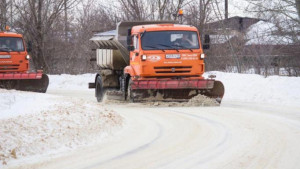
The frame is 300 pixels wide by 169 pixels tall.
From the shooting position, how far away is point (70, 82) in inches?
1091

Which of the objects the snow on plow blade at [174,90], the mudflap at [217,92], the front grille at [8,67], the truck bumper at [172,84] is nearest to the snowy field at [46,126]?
the mudflap at [217,92]

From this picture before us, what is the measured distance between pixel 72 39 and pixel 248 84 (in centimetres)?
1976

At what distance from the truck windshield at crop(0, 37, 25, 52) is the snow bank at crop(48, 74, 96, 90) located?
4156 millimetres

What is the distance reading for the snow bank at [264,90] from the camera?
17.2 m

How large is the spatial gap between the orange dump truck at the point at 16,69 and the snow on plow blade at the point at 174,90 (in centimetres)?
596

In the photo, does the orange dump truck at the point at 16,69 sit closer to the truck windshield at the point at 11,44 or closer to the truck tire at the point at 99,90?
the truck windshield at the point at 11,44

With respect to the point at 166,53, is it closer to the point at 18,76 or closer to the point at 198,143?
the point at 18,76

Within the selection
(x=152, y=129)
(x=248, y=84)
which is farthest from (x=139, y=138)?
(x=248, y=84)

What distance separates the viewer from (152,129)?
34.7ft

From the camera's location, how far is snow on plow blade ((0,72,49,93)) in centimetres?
2033

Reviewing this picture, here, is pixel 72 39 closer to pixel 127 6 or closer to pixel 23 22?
pixel 23 22

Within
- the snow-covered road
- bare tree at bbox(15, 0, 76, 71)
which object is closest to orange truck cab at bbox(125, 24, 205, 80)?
the snow-covered road

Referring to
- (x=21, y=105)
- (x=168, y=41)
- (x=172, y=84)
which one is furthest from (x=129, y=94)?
(x=21, y=105)

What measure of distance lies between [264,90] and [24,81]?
29.5 feet
